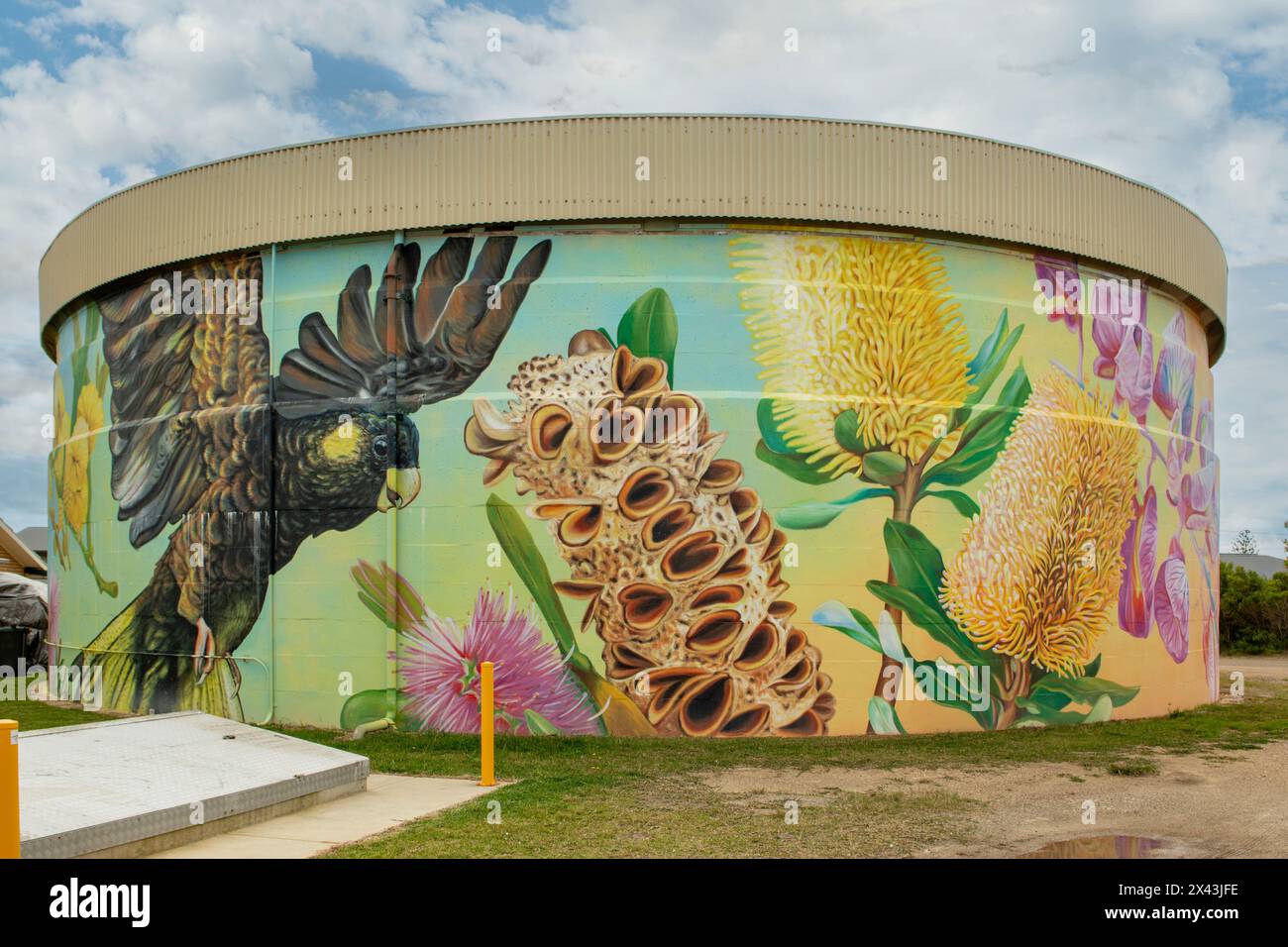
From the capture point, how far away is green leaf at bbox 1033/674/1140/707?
14.9m

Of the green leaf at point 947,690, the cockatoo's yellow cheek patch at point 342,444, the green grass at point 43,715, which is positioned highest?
the cockatoo's yellow cheek patch at point 342,444

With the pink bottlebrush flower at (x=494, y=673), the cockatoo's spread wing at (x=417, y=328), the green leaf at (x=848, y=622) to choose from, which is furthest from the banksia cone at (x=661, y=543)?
the cockatoo's spread wing at (x=417, y=328)

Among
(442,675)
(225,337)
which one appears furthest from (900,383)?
(225,337)

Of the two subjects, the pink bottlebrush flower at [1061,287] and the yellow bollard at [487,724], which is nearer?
the yellow bollard at [487,724]

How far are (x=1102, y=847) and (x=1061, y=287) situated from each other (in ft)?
30.1

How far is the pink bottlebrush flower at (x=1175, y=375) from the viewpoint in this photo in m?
17.0

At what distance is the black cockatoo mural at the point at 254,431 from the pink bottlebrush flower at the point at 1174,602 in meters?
9.77

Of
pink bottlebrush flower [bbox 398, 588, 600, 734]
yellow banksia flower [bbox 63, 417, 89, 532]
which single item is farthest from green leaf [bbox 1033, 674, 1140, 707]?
yellow banksia flower [bbox 63, 417, 89, 532]

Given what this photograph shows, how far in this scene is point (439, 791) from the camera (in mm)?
10258

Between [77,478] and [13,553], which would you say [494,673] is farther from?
[13,553]

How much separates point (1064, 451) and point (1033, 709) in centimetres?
332

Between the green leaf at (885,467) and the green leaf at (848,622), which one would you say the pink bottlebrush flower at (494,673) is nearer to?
the green leaf at (848,622)

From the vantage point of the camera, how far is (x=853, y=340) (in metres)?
14.2
